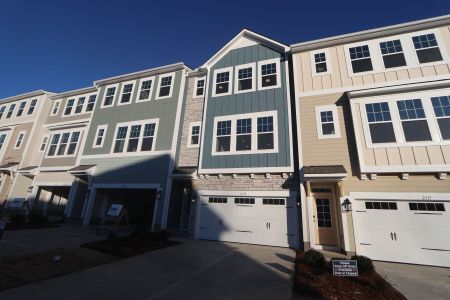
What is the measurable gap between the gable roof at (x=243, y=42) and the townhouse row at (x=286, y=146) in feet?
0.24

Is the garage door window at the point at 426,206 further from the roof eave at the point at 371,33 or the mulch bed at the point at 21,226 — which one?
the mulch bed at the point at 21,226

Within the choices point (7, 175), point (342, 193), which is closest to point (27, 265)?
point (342, 193)

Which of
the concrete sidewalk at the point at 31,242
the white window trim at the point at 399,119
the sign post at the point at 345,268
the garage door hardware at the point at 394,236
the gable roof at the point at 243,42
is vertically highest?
the gable roof at the point at 243,42

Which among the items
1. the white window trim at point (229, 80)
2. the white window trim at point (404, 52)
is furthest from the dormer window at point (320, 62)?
the white window trim at point (229, 80)

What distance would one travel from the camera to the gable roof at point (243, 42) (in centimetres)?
1423

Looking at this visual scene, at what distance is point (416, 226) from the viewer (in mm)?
8977

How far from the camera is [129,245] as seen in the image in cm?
961

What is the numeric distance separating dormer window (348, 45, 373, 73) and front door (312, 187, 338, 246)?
21.1 ft

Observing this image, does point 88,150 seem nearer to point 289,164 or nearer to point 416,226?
point 289,164

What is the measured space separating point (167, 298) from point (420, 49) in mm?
14843

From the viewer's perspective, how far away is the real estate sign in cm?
546

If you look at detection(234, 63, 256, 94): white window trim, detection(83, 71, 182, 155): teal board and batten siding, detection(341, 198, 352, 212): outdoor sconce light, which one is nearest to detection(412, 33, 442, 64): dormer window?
detection(341, 198, 352, 212): outdoor sconce light

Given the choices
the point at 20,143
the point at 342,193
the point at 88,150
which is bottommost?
the point at 342,193

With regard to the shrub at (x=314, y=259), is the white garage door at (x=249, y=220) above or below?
above
